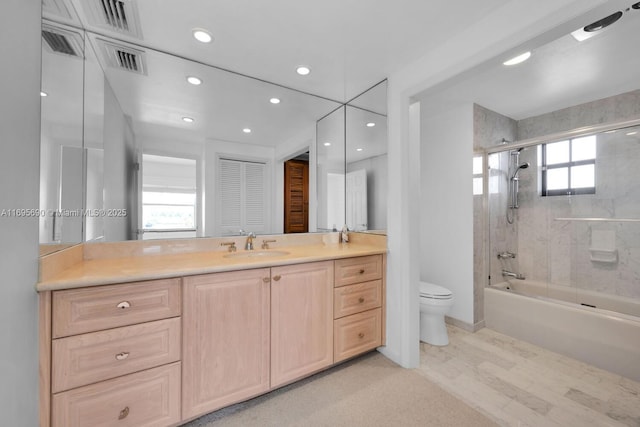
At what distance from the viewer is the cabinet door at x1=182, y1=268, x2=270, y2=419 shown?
130 cm

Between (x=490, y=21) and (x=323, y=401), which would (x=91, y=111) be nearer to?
(x=323, y=401)

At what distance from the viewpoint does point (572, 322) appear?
6.86ft

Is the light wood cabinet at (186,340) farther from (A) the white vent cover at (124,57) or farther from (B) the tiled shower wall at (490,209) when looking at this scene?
(B) the tiled shower wall at (490,209)

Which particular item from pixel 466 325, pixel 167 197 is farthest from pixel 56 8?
pixel 466 325

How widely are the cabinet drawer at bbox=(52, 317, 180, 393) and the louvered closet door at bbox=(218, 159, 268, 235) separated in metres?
0.89

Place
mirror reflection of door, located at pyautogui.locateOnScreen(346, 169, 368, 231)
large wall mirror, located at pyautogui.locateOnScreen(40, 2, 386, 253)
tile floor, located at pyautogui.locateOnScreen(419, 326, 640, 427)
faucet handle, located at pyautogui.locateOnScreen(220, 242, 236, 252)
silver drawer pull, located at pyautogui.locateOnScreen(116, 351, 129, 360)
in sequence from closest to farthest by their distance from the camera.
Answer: silver drawer pull, located at pyautogui.locateOnScreen(116, 351, 129, 360)
large wall mirror, located at pyautogui.locateOnScreen(40, 2, 386, 253)
tile floor, located at pyautogui.locateOnScreen(419, 326, 640, 427)
faucet handle, located at pyautogui.locateOnScreen(220, 242, 236, 252)
mirror reflection of door, located at pyautogui.locateOnScreen(346, 169, 368, 231)

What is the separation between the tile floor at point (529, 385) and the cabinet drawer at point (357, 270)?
0.81 m

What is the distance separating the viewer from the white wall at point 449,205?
2.65 m

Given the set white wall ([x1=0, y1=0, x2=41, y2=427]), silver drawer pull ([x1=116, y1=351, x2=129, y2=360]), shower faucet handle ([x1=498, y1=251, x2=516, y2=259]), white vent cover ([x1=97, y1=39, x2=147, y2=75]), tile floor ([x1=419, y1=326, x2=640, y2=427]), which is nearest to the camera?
white wall ([x1=0, y1=0, x2=41, y2=427])

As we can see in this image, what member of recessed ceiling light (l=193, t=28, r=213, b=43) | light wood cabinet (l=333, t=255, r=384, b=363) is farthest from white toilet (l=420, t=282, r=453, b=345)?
recessed ceiling light (l=193, t=28, r=213, b=43)

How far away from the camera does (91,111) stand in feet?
4.85

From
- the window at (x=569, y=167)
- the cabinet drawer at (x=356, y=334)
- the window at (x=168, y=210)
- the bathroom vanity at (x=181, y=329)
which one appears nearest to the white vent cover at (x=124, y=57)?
the window at (x=168, y=210)

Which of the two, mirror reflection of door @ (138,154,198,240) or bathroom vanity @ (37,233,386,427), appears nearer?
bathroom vanity @ (37,233,386,427)

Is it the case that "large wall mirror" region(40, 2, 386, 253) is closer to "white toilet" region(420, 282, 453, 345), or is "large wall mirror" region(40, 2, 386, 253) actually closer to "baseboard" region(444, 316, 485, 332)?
"white toilet" region(420, 282, 453, 345)
